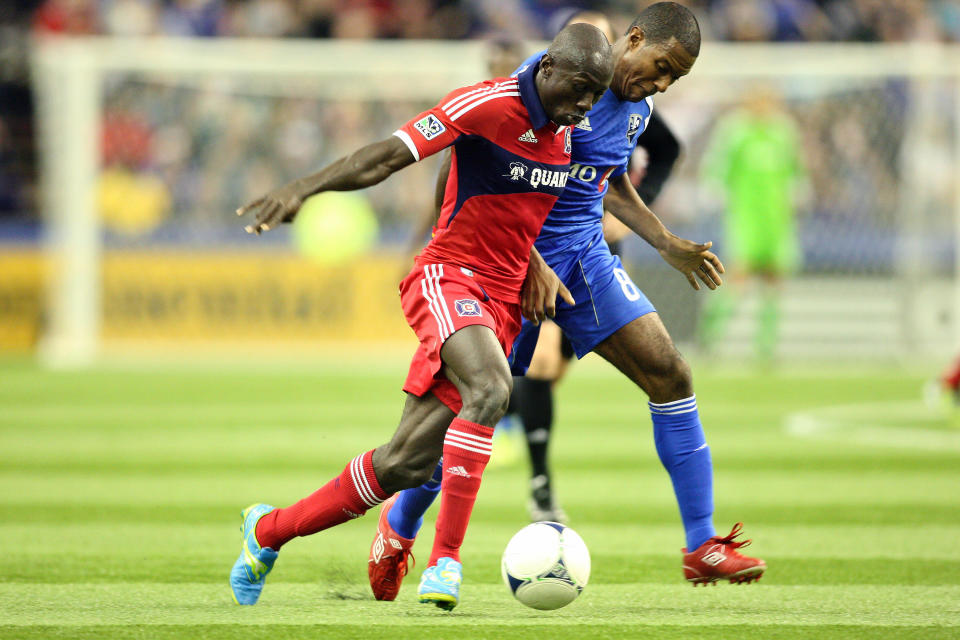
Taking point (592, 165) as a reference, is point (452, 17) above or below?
above

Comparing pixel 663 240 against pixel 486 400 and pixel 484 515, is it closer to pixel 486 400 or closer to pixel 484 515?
pixel 486 400

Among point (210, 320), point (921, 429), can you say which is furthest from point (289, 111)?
point (921, 429)

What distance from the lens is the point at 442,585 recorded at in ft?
15.0

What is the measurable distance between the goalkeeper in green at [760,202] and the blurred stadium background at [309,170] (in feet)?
3.42

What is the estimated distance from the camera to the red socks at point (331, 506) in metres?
4.86

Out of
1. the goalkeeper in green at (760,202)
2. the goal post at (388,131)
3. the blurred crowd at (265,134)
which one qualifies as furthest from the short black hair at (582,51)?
the blurred crowd at (265,134)

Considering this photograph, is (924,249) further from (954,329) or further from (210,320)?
(210,320)

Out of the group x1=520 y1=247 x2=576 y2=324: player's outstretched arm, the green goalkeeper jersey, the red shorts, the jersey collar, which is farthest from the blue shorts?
the green goalkeeper jersey

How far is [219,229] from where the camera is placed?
1811 cm

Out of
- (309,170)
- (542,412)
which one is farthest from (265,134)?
(542,412)

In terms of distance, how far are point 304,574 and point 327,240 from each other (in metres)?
11.5

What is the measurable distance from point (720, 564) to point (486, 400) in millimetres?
1092

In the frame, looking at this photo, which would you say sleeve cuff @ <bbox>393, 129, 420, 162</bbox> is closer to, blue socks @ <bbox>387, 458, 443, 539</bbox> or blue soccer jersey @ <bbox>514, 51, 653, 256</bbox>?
blue soccer jersey @ <bbox>514, 51, 653, 256</bbox>

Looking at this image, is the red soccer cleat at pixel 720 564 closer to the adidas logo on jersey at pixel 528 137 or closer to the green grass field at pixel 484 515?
the green grass field at pixel 484 515
